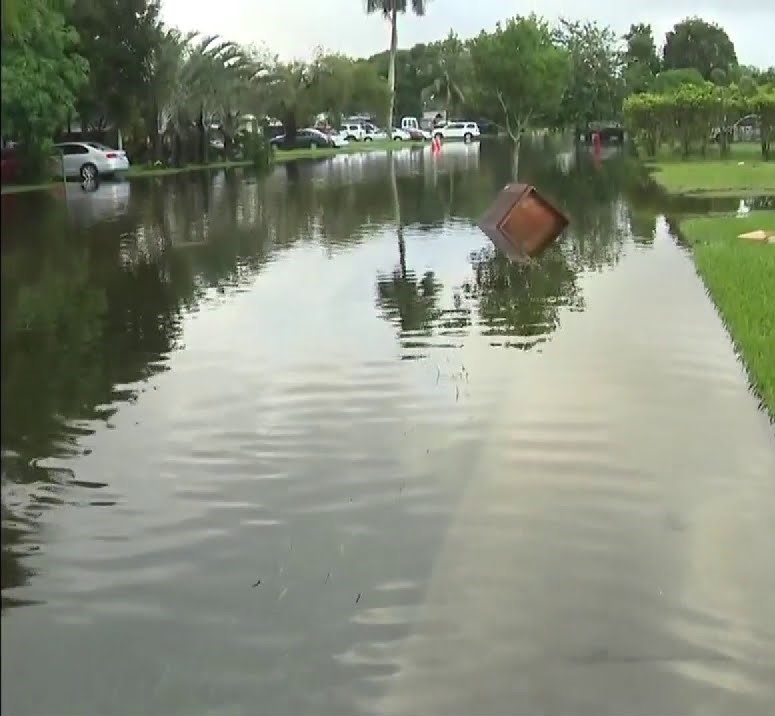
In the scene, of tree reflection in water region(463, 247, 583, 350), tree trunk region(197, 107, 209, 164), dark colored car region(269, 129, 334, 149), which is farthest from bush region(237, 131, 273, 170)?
tree reflection in water region(463, 247, 583, 350)

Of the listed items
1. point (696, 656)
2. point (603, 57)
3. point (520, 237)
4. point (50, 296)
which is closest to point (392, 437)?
point (696, 656)

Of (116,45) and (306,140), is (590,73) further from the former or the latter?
(116,45)

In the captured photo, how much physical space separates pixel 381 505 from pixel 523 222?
42.4 feet

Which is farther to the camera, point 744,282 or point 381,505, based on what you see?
point 744,282

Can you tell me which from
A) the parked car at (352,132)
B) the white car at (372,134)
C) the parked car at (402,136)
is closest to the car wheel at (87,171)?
the parked car at (352,132)

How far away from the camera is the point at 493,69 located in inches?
2135

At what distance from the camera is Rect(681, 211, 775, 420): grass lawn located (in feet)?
29.9

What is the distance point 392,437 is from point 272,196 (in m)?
24.9

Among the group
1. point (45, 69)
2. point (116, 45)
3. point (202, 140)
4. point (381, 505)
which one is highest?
point (116, 45)

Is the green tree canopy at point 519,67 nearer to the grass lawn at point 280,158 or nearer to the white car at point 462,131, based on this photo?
the grass lawn at point 280,158

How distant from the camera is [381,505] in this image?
6.35 m

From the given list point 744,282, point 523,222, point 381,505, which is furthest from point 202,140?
point 381,505

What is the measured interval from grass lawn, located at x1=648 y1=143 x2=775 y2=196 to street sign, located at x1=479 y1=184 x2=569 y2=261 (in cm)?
1007

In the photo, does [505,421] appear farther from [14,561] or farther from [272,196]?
[272,196]
